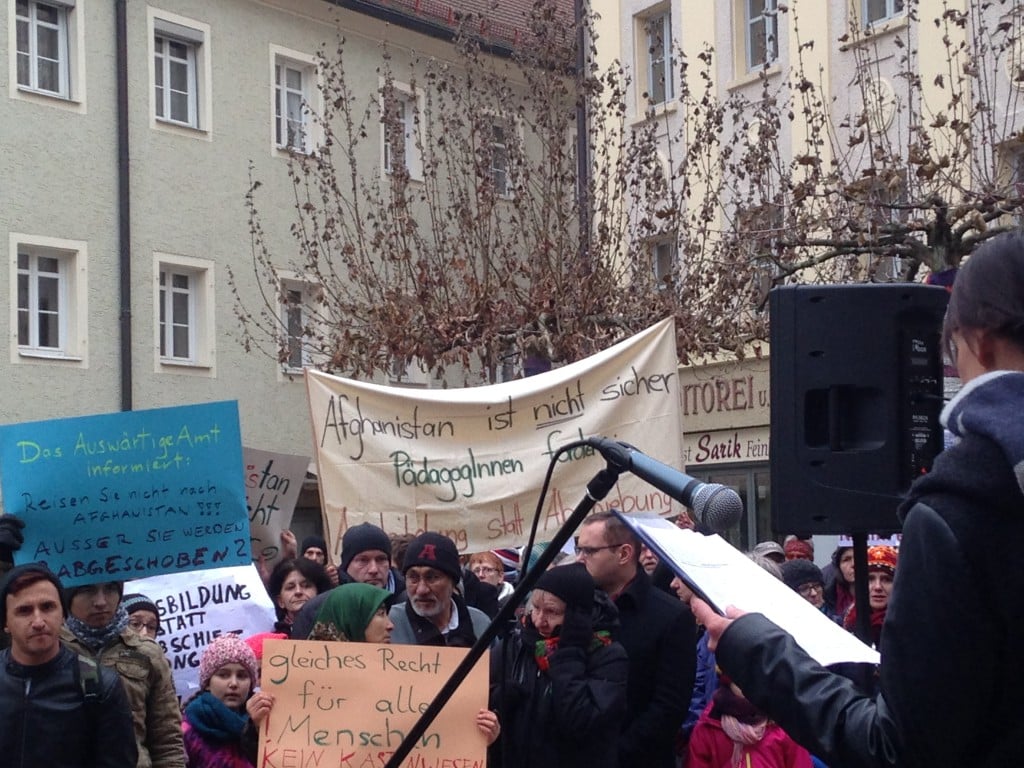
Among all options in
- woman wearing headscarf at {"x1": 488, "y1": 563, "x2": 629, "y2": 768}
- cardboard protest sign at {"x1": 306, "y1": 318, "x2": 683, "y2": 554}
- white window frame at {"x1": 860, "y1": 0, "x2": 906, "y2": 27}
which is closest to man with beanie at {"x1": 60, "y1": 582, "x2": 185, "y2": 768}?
woman wearing headscarf at {"x1": 488, "y1": 563, "x2": 629, "y2": 768}

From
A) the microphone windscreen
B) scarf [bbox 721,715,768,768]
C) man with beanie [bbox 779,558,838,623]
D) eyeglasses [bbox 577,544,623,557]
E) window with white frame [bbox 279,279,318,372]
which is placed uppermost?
window with white frame [bbox 279,279,318,372]

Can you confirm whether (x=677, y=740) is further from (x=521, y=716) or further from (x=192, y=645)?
(x=192, y=645)

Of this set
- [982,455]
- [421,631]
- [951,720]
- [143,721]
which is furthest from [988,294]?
[143,721]

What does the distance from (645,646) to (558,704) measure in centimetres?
76

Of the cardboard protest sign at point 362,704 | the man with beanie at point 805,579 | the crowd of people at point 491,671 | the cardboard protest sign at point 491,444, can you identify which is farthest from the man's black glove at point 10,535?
the man with beanie at point 805,579

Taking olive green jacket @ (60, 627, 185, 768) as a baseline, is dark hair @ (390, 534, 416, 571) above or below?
above

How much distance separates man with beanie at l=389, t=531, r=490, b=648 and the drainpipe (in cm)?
1546

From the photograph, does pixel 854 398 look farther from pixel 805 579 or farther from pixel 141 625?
pixel 141 625

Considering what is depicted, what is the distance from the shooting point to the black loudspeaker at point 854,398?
142 inches

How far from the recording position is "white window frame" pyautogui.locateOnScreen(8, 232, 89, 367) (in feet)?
63.4

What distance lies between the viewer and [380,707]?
14.9 feet

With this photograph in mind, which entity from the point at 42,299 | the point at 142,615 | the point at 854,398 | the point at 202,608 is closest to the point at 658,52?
the point at 42,299

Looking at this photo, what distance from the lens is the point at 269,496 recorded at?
941 cm

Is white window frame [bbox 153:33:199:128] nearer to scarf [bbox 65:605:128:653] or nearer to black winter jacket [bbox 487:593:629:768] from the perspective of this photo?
scarf [bbox 65:605:128:653]
